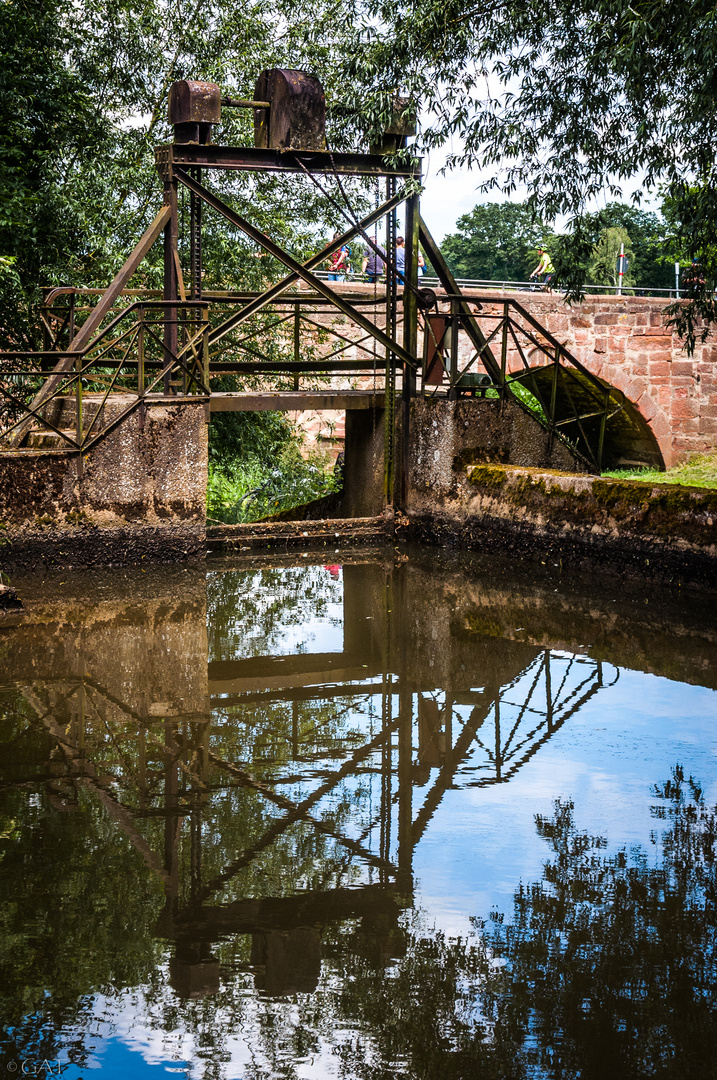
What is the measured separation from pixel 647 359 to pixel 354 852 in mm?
16730

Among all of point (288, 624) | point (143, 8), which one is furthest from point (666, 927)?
point (143, 8)

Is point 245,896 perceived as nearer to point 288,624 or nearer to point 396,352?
point 288,624

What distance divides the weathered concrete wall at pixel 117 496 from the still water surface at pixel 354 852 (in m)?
1.79

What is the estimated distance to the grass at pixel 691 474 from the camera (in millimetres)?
15641

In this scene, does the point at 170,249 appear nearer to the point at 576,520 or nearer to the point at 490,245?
the point at 576,520

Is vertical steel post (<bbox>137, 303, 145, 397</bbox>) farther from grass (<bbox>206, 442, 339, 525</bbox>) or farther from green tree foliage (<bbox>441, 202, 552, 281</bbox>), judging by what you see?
green tree foliage (<bbox>441, 202, 552, 281</bbox>)

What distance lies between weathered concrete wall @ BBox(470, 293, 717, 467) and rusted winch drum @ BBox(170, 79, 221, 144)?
899 centimetres

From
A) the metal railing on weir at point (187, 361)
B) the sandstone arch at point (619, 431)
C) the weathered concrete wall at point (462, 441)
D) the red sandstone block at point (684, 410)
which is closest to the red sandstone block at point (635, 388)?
the sandstone arch at point (619, 431)

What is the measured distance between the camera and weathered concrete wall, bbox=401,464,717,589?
8.22 m

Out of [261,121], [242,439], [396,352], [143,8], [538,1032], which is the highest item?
[143,8]

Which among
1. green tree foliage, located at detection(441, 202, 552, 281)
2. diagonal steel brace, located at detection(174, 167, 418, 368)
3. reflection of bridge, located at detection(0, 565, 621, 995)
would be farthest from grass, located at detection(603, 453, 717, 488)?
green tree foliage, located at detection(441, 202, 552, 281)

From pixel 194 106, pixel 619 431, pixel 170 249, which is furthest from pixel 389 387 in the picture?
pixel 619 431

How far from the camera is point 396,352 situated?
10.8m

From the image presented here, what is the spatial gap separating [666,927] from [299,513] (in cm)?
889
